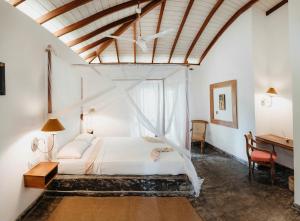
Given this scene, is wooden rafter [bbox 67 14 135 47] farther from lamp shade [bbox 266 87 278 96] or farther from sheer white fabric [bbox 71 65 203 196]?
lamp shade [bbox 266 87 278 96]

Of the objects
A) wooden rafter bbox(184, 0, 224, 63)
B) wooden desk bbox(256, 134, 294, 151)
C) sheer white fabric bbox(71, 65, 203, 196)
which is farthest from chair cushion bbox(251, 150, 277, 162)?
wooden rafter bbox(184, 0, 224, 63)

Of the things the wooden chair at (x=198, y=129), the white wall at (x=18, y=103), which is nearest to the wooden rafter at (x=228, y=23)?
the wooden chair at (x=198, y=129)

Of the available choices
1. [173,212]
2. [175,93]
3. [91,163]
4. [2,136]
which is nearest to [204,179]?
[173,212]

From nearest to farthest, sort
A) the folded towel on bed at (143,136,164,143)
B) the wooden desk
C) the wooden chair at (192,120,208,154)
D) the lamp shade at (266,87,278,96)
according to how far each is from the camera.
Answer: the wooden desk < the lamp shade at (266,87,278,96) < the folded towel on bed at (143,136,164,143) < the wooden chair at (192,120,208,154)

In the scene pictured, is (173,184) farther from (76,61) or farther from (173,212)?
(76,61)

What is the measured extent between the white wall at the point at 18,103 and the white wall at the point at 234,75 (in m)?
4.29

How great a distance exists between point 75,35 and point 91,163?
287cm

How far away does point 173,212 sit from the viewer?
8.87 ft

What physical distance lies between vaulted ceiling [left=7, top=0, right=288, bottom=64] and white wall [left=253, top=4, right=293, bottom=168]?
370mm

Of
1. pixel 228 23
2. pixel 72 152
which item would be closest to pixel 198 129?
pixel 228 23

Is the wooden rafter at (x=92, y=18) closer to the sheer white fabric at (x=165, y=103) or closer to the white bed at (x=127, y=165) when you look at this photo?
the sheer white fabric at (x=165, y=103)

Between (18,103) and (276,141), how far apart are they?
14.7ft

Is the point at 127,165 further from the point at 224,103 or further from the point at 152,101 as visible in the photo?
the point at 224,103

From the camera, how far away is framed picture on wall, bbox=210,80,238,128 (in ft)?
15.8
